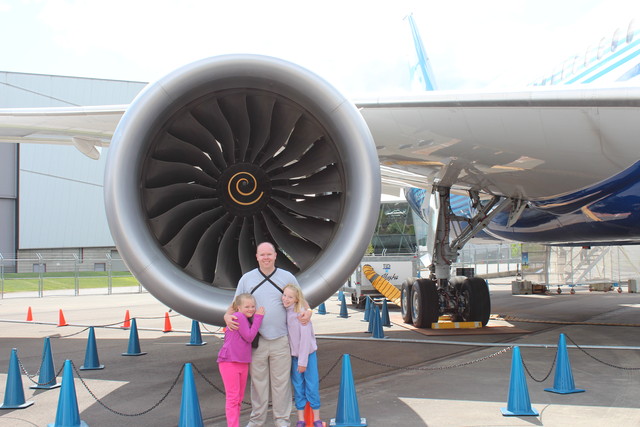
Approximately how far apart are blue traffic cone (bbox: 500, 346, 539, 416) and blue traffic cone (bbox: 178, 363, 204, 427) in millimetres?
2376

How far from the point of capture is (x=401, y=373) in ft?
21.7

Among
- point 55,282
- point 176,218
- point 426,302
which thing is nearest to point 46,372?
point 176,218

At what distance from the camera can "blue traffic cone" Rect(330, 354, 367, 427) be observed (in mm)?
4645

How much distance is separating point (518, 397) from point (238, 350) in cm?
231

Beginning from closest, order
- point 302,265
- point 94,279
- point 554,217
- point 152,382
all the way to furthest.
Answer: point 302,265 → point 152,382 → point 554,217 → point 94,279

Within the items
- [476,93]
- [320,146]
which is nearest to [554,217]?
[476,93]

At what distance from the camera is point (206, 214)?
571cm

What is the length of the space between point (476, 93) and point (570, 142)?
1159 millimetres

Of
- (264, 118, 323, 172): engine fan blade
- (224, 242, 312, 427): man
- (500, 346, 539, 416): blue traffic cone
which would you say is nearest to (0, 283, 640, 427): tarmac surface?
(500, 346, 539, 416): blue traffic cone

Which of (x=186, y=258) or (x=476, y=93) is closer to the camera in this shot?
(x=186, y=258)

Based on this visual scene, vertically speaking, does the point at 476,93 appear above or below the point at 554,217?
above

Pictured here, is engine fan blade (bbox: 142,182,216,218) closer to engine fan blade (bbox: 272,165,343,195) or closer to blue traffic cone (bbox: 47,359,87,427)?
engine fan blade (bbox: 272,165,343,195)

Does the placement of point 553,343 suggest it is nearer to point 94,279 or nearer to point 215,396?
point 215,396

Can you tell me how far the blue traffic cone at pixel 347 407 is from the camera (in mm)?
4645
